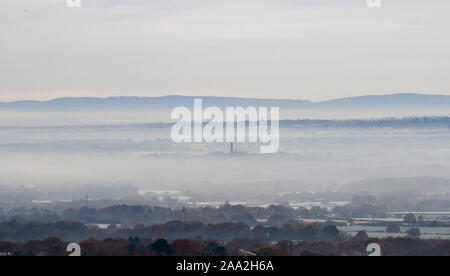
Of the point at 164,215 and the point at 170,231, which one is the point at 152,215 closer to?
the point at 164,215

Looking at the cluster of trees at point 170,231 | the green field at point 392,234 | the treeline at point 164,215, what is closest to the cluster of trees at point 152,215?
the treeline at point 164,215

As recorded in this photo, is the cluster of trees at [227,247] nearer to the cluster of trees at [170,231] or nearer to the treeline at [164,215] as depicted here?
the cluster of trees at [170,231]

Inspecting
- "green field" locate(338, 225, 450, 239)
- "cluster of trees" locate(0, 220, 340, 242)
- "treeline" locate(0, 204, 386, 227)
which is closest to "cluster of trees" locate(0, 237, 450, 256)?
"cluster of trees" locate(0, 220, 340, 242)

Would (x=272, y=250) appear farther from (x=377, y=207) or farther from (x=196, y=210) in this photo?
(x=377, y=207)

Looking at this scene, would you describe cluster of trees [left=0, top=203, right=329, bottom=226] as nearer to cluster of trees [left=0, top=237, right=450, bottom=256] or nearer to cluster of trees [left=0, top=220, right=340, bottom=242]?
cluster of trees [left=0, top=220, right=340, bottom=242]

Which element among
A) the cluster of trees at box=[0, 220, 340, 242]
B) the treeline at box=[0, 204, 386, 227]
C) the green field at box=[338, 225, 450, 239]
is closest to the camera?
the cluster of trees at box=[0, 220, 340, 242]

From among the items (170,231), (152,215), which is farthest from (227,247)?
(152,215)

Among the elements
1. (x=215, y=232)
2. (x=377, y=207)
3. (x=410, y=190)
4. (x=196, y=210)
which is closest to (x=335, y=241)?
(x=215, y=232)

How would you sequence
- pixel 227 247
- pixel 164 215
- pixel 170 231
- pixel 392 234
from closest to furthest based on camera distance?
pixel 227 247, pixel 170 231, pixel 392 234, pixel 164 215
